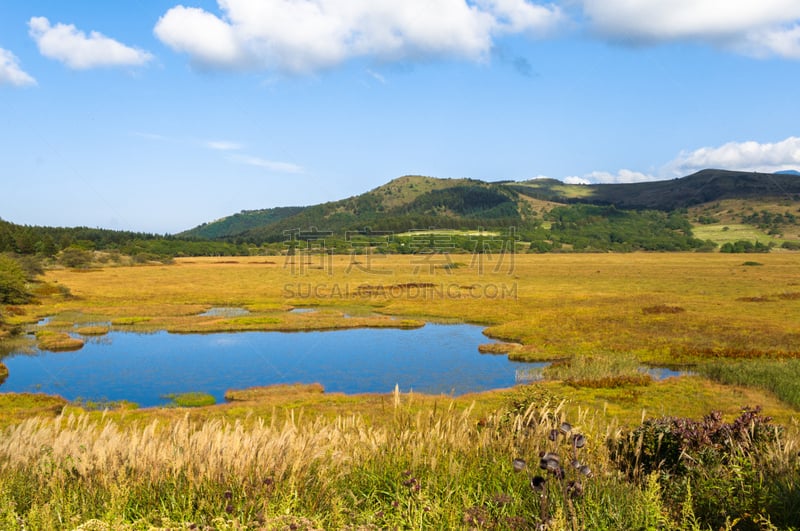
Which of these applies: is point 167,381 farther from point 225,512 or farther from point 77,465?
point 225,512

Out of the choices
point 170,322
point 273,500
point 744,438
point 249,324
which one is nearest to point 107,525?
point 273,500

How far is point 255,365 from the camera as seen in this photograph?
32.8m

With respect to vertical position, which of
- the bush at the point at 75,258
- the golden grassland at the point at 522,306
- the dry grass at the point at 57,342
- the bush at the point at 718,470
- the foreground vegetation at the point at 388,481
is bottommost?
the golden grassland at the point at 522,306

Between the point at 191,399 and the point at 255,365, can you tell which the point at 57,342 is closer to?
the point at 255,365

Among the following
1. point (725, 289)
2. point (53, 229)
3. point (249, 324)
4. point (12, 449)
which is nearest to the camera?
point (12, 449)

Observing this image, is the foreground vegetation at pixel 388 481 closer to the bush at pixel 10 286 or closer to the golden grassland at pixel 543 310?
the golden grassland at pixel 543 310

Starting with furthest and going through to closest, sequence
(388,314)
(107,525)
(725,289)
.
Answer: (725,289), (388,314), (107,525)

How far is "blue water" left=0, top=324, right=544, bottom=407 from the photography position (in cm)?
2773

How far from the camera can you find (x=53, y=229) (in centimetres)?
19025

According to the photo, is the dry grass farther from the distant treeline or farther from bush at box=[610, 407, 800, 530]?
the distant treeline

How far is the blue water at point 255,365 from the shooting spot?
27734 mm

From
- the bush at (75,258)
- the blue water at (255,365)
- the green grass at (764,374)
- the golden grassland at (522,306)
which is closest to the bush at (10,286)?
the golden grassland at (522,306)

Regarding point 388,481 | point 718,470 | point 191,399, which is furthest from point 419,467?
point 191,399

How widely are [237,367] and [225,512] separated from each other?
1116 inches
